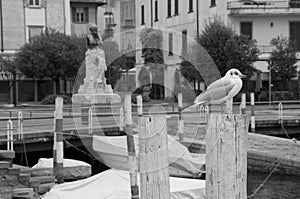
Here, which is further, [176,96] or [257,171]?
[257,171]

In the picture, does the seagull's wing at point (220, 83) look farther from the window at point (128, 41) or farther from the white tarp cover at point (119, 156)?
the white tarp cover at point (119, 156)

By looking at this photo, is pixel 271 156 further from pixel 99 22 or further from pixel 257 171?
pixel 99 22

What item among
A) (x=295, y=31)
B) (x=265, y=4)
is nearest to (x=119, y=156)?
(x=265, y=4)

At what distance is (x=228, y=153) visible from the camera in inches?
185

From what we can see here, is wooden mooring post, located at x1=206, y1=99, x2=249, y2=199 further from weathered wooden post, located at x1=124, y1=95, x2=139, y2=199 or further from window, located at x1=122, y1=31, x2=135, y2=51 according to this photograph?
weathered wooden post, located at x1=124, y1=95, x2=139, y2=199

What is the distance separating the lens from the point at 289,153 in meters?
18.6

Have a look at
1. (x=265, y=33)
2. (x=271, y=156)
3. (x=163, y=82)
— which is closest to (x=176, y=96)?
(x=163, y=82)

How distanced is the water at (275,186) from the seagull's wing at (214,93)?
757 centimetres

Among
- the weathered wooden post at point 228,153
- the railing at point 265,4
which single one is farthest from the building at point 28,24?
the weathered wooden post at point 228,153

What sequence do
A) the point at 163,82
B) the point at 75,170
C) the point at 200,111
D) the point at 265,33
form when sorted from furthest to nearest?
the point at 265,33 < the point at 75,170 < the point at 200,111 < the point at 163,82

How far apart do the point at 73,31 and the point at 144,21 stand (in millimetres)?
8229

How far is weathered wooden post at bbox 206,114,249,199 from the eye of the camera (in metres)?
4.67

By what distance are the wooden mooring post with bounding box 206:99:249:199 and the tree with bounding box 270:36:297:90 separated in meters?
39.7

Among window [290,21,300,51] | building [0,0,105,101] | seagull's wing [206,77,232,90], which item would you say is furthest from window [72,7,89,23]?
seagull's wing [206,77,232,90]
